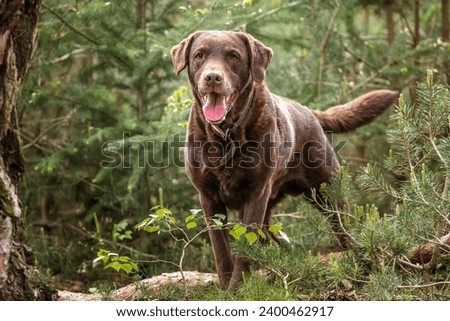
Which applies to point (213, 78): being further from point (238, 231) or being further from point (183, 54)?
point (238, 231)

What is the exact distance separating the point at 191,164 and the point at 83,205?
334 centimetres

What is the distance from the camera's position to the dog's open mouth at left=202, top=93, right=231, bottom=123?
4.66 meters

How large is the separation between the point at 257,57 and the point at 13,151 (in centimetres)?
180

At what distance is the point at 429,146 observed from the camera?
4141 millimetres

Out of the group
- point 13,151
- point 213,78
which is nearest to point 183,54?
point 213,78

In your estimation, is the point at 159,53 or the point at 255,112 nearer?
the point at 255,112

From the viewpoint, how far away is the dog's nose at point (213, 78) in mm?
4527

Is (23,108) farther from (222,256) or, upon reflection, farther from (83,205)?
(222,256)

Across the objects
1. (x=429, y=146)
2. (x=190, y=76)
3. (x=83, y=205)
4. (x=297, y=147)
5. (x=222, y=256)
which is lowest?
(x=83, y=205)

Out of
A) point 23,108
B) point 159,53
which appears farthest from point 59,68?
point 159,53

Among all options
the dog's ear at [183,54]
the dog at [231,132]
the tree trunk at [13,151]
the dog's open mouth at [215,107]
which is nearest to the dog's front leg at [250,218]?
the dog at [231,132]

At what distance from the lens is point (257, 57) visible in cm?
487

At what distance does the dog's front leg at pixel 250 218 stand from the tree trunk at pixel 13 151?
1.30 metres

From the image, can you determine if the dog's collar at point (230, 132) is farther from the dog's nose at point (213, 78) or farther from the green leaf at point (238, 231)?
the green leaf at point (238, 231)
